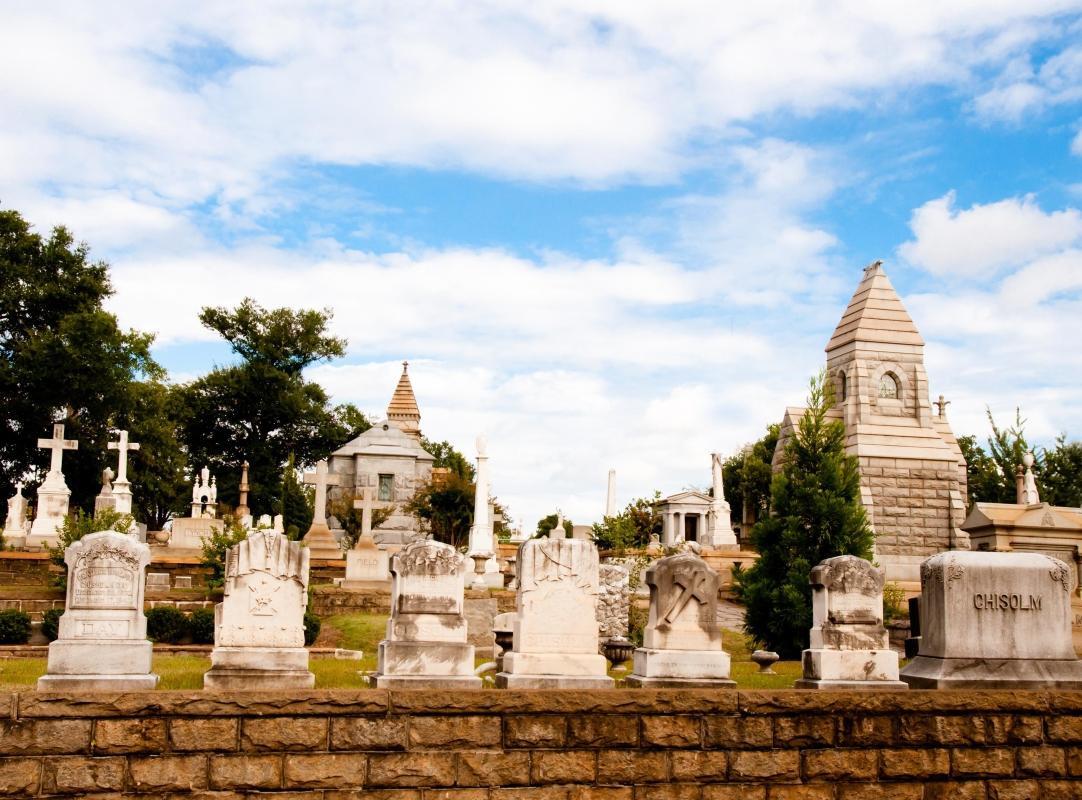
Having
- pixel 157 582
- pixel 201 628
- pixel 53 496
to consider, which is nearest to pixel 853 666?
pixel 201 628

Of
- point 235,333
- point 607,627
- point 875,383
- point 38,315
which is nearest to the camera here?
point 607,627

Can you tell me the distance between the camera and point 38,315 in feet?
133

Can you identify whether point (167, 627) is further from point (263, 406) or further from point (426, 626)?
point (263, 406)

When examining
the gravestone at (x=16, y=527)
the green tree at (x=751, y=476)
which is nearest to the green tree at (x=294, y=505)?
the gravestone at (x=16, y=527)

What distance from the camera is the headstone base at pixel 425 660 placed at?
25.4 ft

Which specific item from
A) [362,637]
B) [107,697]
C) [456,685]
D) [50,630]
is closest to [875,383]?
[362,637]

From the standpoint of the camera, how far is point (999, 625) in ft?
26.2

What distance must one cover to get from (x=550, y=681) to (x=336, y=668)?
340cm

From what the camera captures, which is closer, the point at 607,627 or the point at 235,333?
the point at 607,627

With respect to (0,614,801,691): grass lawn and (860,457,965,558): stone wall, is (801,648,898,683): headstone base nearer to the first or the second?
(0,614,801,691): grass lawn

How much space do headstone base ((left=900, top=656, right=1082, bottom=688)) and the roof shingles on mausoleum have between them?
5589cm

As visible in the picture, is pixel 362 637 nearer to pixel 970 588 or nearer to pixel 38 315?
pixel 970 588

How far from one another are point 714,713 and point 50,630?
11.9m

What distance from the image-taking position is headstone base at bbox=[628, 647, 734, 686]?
790 centimetres
